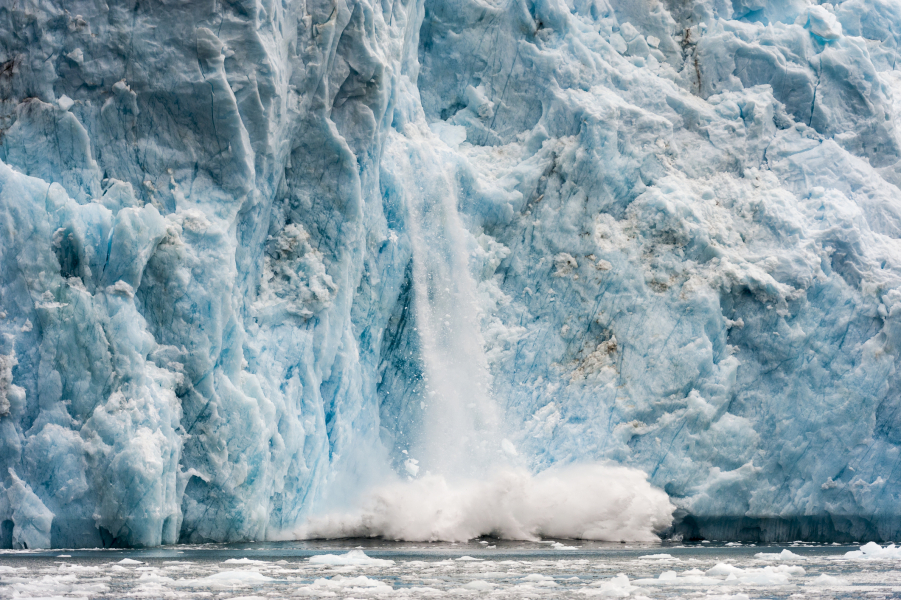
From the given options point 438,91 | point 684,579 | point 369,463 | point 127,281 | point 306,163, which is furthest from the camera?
point 438,91

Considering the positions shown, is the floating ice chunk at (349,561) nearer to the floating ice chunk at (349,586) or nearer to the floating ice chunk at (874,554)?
the floating ice chunk at (349,586)

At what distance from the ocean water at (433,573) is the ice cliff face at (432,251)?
1524mm

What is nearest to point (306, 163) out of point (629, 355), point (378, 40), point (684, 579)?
point (378, 40)

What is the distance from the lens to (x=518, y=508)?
1427 centimetres

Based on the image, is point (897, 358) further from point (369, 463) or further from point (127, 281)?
point (127, 281)

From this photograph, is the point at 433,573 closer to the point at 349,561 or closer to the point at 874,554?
the point at 349,561

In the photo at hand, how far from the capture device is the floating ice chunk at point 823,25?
17.0 m

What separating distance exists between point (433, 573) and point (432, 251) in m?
7.14

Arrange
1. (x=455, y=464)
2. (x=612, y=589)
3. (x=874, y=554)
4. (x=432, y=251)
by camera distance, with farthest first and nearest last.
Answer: (x=432, y=251) → (x=455, y=464) → (x=874, y=554) → (x=612, y=589)

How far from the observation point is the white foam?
45.5ft

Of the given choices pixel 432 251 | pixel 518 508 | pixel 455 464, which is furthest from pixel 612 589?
pixel 432 251

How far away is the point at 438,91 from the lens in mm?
16672

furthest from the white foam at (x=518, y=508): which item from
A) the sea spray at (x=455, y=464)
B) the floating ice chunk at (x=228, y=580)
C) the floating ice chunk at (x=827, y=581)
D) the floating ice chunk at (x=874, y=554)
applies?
the floating ice chunk at (x=827, y=581)

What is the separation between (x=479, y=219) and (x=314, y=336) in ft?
12.3
